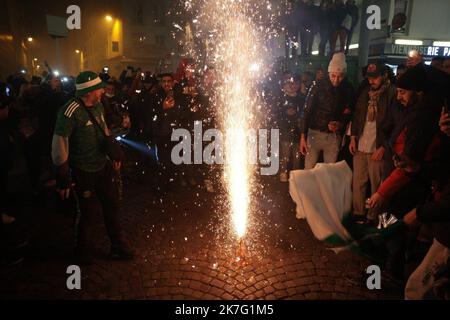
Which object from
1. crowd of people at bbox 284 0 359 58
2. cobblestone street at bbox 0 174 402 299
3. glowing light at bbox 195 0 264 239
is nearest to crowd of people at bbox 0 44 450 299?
cobblestone street at bbox 0 174 402 299

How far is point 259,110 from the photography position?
11250 mm

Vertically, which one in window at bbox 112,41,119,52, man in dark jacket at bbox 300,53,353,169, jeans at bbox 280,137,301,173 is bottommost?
jeans at bbox 280,137,301,173

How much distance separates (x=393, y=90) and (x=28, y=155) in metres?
6.83

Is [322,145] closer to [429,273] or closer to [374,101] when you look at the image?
[374,101]

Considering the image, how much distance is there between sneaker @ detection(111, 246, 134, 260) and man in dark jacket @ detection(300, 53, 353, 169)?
3385 millimetres

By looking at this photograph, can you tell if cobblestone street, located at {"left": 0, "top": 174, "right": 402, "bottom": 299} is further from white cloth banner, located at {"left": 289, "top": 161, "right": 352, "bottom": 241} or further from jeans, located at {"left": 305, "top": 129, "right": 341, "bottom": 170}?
jeans, located at {"left": 305, "top": 129, "right": 341, "bottom": 170}

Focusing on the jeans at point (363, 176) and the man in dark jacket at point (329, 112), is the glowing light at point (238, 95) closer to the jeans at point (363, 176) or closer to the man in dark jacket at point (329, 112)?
the man in dark jacket at point (329, 112)

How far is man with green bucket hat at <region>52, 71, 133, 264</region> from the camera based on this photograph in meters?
4.18

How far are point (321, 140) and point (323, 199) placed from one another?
9.11 feet

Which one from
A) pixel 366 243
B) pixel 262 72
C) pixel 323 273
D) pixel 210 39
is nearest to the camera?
pixel 366 243

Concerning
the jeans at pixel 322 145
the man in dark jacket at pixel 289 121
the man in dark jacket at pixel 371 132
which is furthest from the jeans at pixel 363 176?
the man in dark jacket at pixel 289 121

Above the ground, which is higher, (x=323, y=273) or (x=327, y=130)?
(x=327, y=130)

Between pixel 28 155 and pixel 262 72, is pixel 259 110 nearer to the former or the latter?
pixel 262 72

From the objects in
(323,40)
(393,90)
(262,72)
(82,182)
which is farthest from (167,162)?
(323,40)
